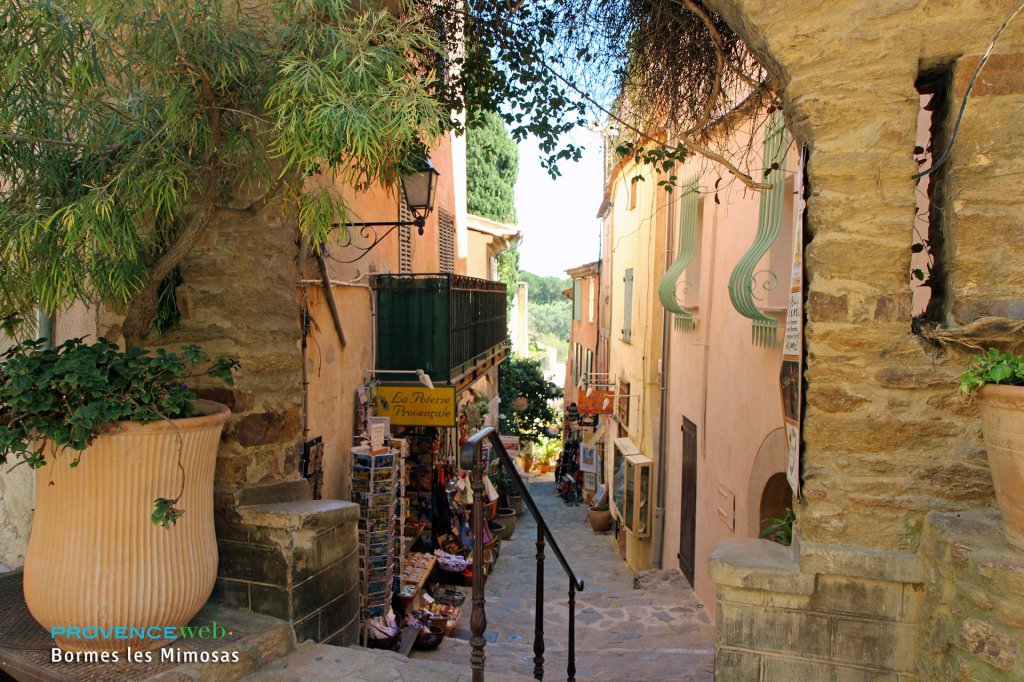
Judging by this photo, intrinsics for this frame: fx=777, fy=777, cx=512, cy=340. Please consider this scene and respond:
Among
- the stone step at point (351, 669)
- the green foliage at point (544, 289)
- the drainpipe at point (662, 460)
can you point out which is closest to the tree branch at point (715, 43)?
the stone step at point (351, 669)

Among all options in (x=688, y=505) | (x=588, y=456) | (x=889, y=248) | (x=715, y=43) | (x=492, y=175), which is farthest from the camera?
(x=492, y=175)

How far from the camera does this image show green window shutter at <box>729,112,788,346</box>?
5.57 meters

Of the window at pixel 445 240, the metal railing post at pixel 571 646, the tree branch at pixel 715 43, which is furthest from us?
the window at pixel 445 240

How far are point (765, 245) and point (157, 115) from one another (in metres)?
4.11

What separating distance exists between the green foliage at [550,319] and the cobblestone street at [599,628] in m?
74.2

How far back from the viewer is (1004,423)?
2.31 m

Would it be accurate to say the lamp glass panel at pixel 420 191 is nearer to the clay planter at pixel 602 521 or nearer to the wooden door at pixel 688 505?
the wooden door at pixel 688 505

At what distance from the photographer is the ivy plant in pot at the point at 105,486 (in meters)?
2.92

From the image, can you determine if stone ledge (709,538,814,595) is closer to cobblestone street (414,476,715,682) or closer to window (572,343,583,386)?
cobblestone street (414,476,715,682)

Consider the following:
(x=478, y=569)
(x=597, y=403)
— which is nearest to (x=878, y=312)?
(x=478, y=569)

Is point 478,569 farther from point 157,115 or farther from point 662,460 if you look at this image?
point 662,460

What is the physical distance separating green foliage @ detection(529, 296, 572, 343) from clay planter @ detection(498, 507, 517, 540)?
231 feet

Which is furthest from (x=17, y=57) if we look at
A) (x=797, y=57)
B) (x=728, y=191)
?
(x=728, y=191)

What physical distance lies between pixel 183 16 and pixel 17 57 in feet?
1.92
